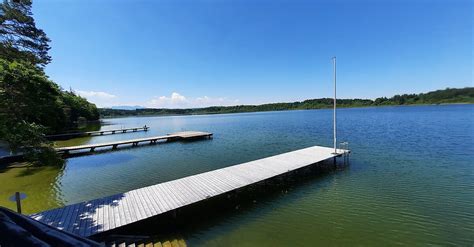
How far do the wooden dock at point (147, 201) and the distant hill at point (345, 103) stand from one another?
133m

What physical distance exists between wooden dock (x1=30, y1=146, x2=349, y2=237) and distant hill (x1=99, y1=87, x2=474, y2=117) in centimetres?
13347

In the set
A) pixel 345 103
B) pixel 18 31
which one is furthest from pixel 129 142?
pixel 345 103

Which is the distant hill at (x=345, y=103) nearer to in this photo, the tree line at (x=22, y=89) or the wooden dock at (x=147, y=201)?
the tree line at (x=22, y=89)

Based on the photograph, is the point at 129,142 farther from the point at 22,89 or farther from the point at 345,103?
the point at 345,103

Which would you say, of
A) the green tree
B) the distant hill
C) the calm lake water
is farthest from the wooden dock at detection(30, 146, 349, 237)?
the distant hill

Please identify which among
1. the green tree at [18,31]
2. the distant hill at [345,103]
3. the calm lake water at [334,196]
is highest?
the green tree at [18,31]

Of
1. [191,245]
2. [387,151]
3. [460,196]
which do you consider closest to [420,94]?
[387,151]

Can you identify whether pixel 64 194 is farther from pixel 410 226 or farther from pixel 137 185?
pixel 410 226

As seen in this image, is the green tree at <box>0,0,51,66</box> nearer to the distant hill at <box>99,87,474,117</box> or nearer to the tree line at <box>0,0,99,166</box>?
the tree line at <box>0,0,99,166</box>

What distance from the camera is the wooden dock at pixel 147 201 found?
246 inches

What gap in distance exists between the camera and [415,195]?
352 inches

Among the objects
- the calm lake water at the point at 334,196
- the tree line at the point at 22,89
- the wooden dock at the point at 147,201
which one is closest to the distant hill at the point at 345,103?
the calm lake water at the point at 334,196

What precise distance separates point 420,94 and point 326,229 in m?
145

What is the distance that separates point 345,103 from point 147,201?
14633 cm
